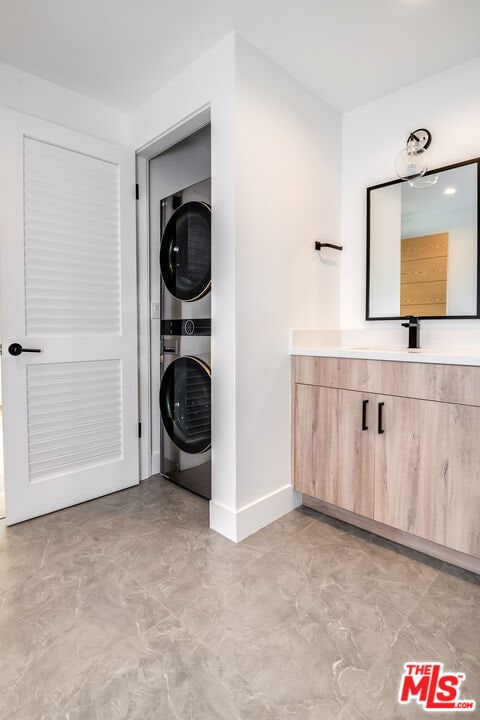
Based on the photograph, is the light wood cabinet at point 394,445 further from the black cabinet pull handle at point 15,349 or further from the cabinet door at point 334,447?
the black cabinet pull handle at point 15,349

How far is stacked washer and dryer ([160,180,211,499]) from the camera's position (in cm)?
229

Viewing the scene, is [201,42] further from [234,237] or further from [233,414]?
[233,414]

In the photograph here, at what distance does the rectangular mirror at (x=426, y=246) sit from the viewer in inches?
82.4

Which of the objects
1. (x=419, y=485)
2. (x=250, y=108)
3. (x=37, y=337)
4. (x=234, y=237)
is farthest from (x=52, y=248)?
(x=419, y=485)

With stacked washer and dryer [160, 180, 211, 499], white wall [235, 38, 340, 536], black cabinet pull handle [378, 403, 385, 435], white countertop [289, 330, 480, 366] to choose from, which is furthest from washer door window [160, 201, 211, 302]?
black cabinet pull handle [378, 403, 385, 435]

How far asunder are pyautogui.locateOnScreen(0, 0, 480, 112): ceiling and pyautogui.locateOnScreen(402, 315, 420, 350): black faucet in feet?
4.41

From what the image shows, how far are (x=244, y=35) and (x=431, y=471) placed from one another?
2.17m

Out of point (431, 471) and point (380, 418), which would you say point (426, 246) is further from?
point (431, 471)

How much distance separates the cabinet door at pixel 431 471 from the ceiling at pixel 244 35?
1715 millimetres

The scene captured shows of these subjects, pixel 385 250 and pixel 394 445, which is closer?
pixel 394 445

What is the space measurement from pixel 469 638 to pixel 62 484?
6.73 feet

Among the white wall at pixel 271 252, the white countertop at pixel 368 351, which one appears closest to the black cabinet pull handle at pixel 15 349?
the white wall at pixel 271 252

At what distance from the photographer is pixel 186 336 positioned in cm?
245

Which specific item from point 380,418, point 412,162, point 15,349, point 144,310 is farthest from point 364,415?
point 15,349
